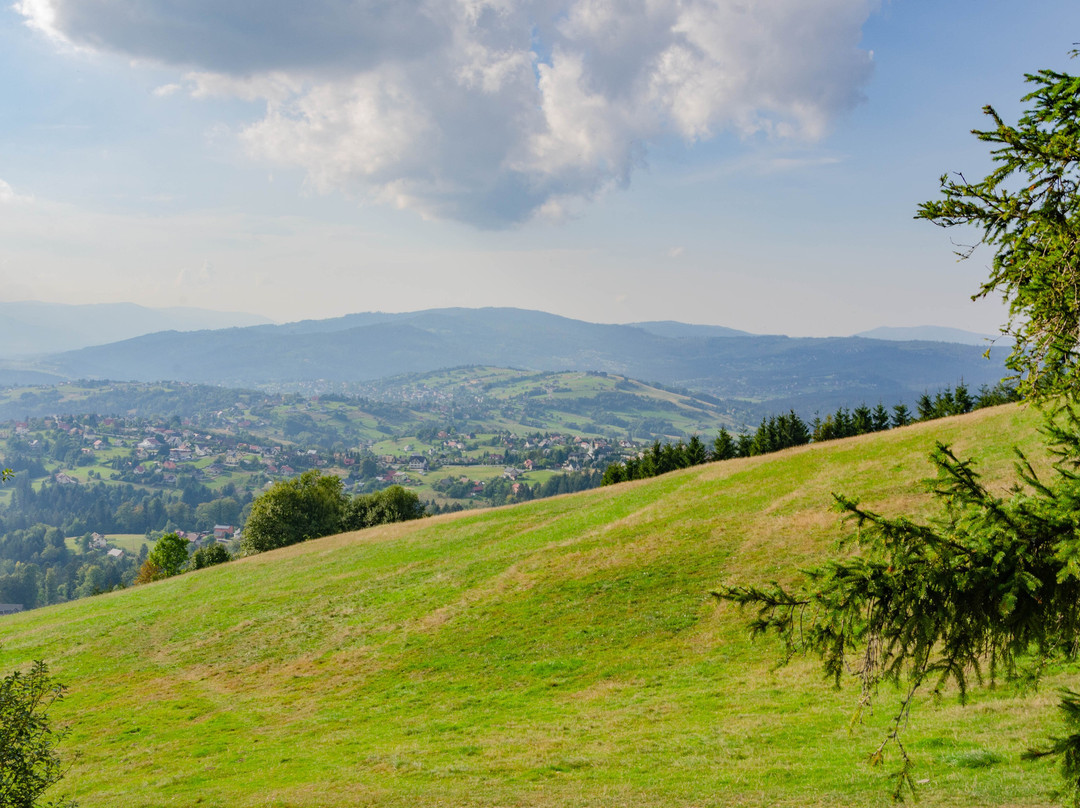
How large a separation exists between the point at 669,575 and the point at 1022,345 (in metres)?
24.4

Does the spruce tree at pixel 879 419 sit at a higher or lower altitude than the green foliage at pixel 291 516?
higher

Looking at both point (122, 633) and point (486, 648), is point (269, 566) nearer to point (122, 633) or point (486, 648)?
point (122, 633)

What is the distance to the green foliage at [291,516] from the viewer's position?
8262 cm

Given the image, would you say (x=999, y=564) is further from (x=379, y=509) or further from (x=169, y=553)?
(x=169, y=553)

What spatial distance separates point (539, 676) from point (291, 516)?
6752 cm

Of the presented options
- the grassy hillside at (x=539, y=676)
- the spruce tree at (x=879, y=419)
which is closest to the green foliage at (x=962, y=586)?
the grassy hillside at (x=539, y=676)

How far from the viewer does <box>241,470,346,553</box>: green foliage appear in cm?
8262

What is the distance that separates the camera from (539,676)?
2514 centimetres

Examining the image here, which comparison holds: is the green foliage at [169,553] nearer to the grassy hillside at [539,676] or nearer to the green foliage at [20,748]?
the grassy hillside at [539,676]

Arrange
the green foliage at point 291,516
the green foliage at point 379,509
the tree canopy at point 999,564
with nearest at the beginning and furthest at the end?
the tree canopy at point 999,564 < the green foliage at point 291,516 < the green foliage at point 379,509

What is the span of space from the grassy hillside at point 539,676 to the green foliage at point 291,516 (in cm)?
3088

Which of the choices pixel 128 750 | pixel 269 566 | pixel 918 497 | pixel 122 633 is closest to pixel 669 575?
pixel 918 497

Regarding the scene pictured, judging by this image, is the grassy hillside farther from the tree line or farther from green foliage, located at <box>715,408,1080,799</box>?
the tree line

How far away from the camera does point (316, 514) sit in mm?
86688
